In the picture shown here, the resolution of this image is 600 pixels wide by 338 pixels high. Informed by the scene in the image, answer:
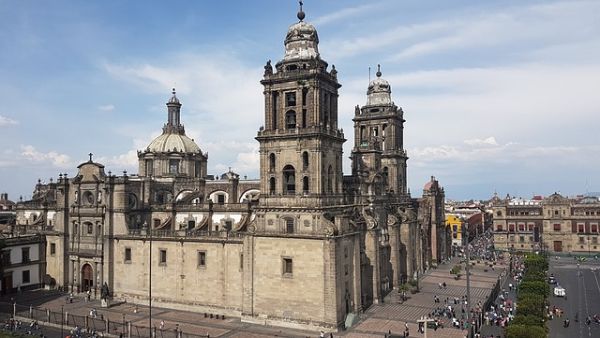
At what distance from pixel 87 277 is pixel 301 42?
39.6 meters

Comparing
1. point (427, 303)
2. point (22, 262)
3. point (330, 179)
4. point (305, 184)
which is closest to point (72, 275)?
point (22, 262)

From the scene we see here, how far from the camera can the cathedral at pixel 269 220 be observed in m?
47.9

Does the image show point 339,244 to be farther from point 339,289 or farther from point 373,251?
point 373,251

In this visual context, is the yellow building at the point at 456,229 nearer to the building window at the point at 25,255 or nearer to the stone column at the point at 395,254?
the stone column at the point at 395,254

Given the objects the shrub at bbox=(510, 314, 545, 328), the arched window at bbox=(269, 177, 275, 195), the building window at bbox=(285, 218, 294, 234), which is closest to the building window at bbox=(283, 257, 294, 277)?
the building window at bbox=(285, 218, 294, 234)

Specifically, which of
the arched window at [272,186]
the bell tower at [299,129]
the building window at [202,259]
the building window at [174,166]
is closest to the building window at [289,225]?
the bell tower at [299,129]

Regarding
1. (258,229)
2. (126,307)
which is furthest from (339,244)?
(126,307)

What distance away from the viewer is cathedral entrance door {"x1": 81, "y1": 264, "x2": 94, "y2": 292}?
2480 inches

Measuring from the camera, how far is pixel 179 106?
80000mm

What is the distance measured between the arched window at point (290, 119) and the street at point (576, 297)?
32382 millimetres

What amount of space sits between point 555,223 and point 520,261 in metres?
19.1

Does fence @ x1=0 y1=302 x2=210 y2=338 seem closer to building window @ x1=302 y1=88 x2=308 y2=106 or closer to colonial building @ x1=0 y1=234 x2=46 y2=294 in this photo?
colonial building @ x1=0 y1=234 x2=46 y2=294

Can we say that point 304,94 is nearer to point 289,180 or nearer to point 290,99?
point 290,99

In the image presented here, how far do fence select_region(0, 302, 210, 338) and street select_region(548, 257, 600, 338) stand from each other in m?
36.7
